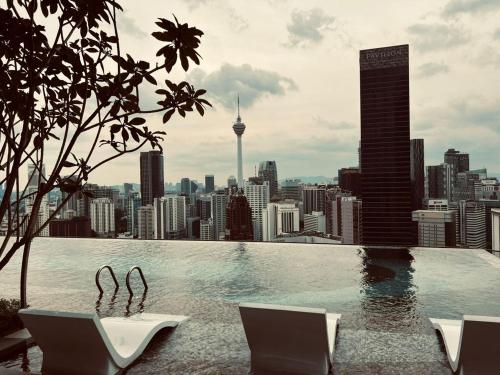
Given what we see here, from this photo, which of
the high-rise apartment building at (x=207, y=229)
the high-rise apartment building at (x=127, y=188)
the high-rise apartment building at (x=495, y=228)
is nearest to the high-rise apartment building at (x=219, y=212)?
the high-rise apartment building at (x=207, y=229)

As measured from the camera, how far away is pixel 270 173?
5866cm

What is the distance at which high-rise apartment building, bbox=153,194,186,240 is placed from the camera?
78.6 ft

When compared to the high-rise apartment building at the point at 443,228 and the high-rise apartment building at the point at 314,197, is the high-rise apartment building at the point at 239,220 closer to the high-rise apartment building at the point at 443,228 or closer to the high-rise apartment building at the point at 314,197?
the high-rise apartment building at the point at 314,197

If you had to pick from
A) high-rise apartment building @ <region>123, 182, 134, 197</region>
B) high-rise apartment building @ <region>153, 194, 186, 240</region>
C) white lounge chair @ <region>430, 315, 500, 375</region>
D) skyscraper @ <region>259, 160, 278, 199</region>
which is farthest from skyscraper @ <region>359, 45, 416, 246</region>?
white lounge chair @ <region>430, 315, 500, 375</region>

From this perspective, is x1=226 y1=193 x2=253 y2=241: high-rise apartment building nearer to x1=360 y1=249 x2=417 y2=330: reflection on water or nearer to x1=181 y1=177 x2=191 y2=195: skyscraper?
x1=181 y1=177 x2=191 y2=195: skyscraper

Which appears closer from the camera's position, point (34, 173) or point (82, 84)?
point (82, 84)

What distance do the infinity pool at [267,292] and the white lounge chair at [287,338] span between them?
9.6 inches

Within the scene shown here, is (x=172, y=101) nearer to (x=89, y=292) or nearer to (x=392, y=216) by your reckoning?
(x=89, y=292)

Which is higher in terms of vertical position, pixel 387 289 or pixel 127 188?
pixel 127 188

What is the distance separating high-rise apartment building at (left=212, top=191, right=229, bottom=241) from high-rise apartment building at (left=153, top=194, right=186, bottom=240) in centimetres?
853

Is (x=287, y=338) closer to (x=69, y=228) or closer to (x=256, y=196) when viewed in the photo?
(x=69, y=228)

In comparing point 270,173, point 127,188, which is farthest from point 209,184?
point 127,188

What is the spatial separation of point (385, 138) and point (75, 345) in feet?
236

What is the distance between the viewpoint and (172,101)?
2.98 metres
